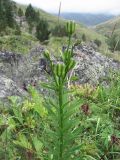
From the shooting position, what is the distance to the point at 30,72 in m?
9.13

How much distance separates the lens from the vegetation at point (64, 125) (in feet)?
8.84

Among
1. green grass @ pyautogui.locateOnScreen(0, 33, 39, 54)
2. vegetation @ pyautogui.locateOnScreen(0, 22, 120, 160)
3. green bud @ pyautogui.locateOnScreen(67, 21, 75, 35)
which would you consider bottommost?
green grass @ pyautogui.locateOnScreen(0, 33, 39, 54)

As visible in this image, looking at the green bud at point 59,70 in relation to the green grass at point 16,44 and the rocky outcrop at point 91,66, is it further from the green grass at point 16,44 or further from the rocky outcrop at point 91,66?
the green grass at point 16,44

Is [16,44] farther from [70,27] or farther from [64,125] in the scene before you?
[70,27]

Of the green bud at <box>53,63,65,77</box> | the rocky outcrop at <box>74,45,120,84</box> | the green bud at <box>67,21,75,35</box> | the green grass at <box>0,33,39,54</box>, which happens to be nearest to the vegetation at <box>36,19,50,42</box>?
the green grass at <box>0,33,39,54</box>

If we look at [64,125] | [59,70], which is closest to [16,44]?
[64,125]

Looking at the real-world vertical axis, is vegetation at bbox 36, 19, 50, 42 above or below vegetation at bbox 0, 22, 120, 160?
below

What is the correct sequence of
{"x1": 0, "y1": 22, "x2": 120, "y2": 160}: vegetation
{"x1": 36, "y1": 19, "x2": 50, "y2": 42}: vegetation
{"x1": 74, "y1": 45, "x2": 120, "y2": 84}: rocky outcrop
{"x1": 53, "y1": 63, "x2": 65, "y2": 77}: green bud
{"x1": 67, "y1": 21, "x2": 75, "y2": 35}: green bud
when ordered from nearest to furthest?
1. {"x1": 53, "y1": 63, "x2": 65, "y2": 77}: green bud
2. {"x1": 67, "y1": 21, "x2": 75, "y2": 35}: green bud
3. {"x1": 0, "y1": 22, "x2": 120, "y2": 160}: vegetation
4. {"x1": 74, "y1": 45, "x2": 120, "y2": 84}: rocky outcrop
5. {"x1": 36, "y1": 19, "x2": 50, "y2": 42}: vegetation

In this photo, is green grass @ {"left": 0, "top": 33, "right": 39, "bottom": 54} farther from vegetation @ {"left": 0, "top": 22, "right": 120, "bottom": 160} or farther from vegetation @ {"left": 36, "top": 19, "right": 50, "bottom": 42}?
vegetation @ {"left": 36, "top": 19, "right": 50, "bottom": 42}

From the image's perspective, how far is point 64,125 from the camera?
9.06ft

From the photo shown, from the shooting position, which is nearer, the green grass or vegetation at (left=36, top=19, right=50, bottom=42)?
the green grass

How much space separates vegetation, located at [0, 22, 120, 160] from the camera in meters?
2.70

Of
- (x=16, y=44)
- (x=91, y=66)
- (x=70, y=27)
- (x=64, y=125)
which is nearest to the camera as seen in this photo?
(x=70, y=27)

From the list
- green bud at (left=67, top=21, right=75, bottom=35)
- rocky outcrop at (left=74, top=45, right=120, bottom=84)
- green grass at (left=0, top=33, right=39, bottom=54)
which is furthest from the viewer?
green grass at (left=0, top=33, right=39, bottom=54)
